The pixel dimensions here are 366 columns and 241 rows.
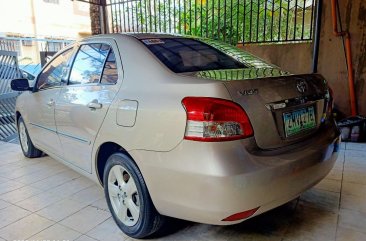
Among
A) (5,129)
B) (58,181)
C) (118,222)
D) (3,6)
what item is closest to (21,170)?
(58,181)

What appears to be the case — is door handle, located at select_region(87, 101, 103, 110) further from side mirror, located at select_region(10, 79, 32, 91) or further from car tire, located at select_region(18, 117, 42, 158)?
car tire, located at select_region(18, 117, 42, 158)

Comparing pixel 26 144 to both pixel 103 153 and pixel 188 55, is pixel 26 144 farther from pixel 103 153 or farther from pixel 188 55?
pixel 188 55

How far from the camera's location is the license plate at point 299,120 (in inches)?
73.0

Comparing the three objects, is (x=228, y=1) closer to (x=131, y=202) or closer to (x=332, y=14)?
(x=332, y=14)

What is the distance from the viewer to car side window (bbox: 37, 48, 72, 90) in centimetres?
298

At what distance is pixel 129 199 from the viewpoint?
217cm

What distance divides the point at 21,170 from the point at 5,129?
308 cm

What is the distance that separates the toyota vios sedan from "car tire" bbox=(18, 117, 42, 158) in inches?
67.5

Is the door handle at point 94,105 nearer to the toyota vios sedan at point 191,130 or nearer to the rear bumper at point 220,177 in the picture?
the toyota vios sedan at point 191,130

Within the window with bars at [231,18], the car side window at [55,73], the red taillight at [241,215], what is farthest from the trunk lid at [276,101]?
the window with bars at [231,18]

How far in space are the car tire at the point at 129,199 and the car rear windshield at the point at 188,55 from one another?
72 centimetres

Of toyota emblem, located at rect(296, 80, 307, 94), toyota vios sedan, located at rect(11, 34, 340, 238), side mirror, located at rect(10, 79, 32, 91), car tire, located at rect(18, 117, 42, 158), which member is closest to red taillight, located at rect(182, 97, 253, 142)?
toyota vios sedan, located at rect(11, 34, 340, 238)

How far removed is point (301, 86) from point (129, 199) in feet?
4.59

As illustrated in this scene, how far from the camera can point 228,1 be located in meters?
5.62
